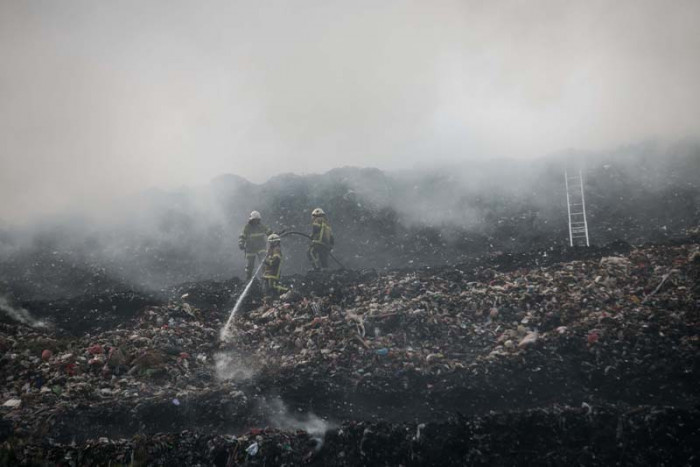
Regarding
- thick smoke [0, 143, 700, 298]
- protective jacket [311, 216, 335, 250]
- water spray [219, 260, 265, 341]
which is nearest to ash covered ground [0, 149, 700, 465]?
water spray [219, 260, 265, 341]

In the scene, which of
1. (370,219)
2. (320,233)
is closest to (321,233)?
(320,233)

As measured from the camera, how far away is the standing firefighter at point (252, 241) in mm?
11539

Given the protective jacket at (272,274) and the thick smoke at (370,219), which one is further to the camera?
the thick smoke at (370,219)

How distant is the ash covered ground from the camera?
5211 millimetres

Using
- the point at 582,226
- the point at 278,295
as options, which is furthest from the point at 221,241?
the point at 582,226

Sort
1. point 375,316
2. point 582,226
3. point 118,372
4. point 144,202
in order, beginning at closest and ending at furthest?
point 118,372, point 375,316, point 582,226, point 144,202

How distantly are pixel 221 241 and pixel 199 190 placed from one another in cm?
344

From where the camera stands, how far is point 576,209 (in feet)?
42.9

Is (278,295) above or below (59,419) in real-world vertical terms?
above

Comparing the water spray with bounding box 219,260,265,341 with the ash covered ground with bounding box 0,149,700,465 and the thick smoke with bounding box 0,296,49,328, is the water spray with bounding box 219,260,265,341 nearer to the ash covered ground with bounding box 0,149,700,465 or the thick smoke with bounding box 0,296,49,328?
the ash covered ground with bounding box 0,149,700,465

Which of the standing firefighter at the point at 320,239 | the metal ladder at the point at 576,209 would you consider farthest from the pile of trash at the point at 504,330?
the metal ladder at the point at 576,209

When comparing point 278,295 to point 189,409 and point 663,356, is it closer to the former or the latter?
point 189,409

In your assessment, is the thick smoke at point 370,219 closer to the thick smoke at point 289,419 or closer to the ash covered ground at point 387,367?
the ash covered ground at point 387,367

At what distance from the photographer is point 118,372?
741cm
